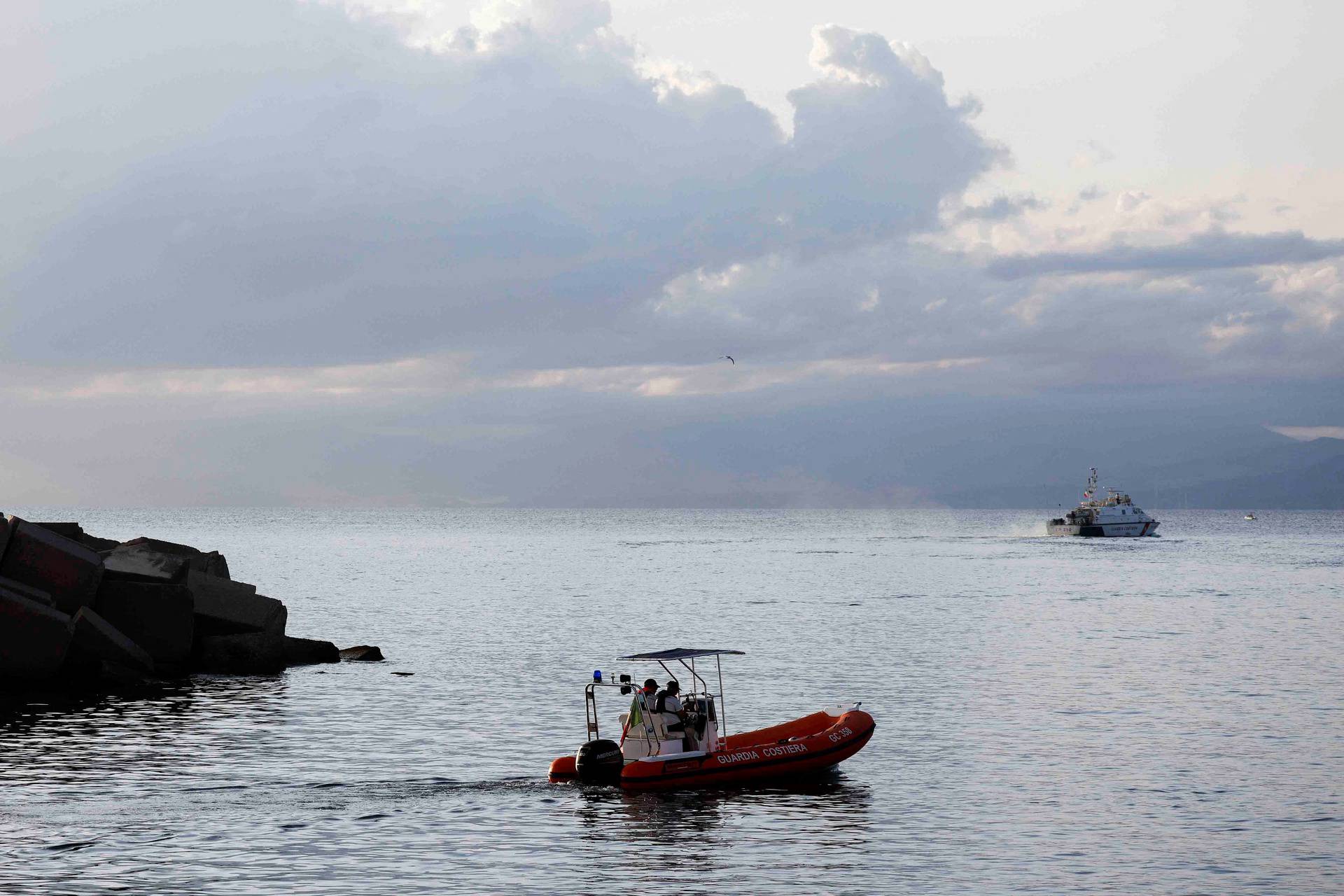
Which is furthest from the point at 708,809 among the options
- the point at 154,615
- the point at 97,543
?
the point at 97,543

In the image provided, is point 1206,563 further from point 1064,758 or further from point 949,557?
point 1064,758

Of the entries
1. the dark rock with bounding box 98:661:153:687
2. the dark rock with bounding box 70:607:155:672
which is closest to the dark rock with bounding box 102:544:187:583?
the dark rock with bounding box 70:607:155:672

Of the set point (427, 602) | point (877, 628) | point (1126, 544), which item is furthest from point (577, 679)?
point (1126, 544)

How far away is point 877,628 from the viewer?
71.8 meters

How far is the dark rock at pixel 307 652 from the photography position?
5216 cm

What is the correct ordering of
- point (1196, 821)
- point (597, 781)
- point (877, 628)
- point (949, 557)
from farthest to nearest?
point (949, 557) < point (877, 628) < point (597, 781) < point (1196, 821)

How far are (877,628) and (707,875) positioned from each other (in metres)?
49.6

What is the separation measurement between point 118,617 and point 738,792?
971 inches

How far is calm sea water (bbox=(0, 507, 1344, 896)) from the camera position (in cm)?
2347

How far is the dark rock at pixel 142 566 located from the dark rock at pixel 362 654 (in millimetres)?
9745

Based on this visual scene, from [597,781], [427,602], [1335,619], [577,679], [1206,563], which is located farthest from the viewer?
[1206,563]

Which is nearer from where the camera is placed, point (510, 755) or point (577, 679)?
point (510, 755)

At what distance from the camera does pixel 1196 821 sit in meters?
27.0

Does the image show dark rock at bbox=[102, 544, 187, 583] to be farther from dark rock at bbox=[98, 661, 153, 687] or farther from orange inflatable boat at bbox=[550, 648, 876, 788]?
orange inflatable boat at bbox=[550, 648, 876, 788]
